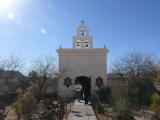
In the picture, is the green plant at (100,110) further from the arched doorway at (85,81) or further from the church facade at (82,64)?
the arched doorway at (85,81)

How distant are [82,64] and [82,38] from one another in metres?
2.92

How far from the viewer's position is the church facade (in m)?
41.2

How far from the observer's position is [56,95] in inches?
1612

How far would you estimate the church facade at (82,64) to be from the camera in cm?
4116

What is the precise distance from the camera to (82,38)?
4125cm

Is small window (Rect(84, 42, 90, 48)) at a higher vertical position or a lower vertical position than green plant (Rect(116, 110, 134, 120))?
higher

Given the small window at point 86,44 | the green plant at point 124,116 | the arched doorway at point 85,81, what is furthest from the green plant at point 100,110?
the small window at point 86,44

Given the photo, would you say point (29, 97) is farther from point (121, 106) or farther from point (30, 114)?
point (121, 106)

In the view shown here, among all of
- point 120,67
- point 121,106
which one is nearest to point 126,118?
point 121,106

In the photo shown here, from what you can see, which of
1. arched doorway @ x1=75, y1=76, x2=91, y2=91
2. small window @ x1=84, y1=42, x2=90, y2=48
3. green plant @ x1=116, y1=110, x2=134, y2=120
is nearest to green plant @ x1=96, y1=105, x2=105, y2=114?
green plant @ x1=116, y1=110, x2=134, y2=120

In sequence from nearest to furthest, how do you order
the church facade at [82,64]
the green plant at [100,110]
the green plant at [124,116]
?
the green plant at [124,116] < the green plant at [100,110] < the church facade at [82,64]

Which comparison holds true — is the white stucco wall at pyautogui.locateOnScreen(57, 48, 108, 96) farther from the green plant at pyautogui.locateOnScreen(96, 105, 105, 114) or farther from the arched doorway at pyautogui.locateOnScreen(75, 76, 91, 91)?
the green plant at pyautogui.locateOnScreen(96, 105, 105, 114)

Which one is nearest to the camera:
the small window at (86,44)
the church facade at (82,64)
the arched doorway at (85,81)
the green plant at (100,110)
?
the green plant at (100,110)

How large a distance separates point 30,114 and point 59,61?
24.3 meters
